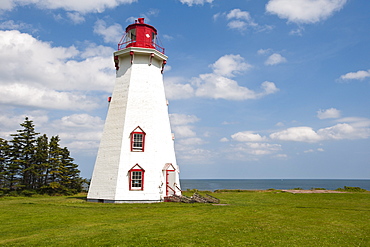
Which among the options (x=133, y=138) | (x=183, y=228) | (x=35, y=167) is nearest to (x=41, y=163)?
(x=35, y=167)

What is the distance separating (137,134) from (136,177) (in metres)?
3.67

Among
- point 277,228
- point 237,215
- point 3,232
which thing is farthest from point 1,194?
point 277,228

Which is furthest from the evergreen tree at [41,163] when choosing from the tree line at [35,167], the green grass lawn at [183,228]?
the green grass lawn at [183,228]

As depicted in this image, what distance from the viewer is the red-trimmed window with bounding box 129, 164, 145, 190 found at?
24.4 meters

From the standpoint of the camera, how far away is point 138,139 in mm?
25469

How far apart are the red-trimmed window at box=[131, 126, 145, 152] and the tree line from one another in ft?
59.7

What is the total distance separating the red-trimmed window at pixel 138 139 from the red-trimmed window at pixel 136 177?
1.53 metres

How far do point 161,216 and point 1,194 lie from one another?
87.3 feet

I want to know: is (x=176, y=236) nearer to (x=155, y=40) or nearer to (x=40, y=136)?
(x=155, y=40)

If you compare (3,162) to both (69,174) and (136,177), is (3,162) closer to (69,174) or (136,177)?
(69,174)

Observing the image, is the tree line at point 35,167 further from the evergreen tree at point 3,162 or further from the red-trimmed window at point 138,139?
the red-trimmed window at point 138,139

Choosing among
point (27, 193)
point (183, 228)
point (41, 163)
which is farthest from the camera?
A: point (41, 163)

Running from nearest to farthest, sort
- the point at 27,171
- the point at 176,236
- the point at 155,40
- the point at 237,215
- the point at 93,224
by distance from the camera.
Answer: the point at 176,236 → the point at 93,224 → the point at 237,215 → the point at 155,40 → the point at 27,171

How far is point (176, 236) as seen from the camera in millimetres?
11695
